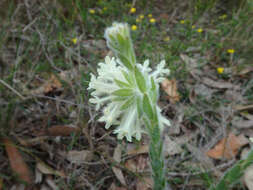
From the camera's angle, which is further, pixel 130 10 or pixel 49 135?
pixel 130 10

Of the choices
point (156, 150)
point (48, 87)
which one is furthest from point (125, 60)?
point (48, 87)

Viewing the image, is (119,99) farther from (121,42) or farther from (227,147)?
(227,147)

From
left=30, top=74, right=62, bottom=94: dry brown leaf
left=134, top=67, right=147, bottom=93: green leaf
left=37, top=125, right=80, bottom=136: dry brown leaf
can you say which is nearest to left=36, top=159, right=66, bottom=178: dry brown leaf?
left=37, top=125, right=80, bottom=136: dry brown leaf

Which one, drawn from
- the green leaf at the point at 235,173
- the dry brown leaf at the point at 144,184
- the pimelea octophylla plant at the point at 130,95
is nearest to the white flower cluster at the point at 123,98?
the pimelea octophylla plant at the point at 130,95

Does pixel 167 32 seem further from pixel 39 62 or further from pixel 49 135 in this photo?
pixel 49 135

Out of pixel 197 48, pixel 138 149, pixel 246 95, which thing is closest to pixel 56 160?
pixel 138 149

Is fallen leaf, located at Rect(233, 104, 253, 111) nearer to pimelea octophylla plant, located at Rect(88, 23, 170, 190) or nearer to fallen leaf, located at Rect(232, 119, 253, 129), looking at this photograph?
fallen leaf, located at Rect(232, 119, 253, 129)

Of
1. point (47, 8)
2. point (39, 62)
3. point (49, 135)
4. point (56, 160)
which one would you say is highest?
point (47, 8)
